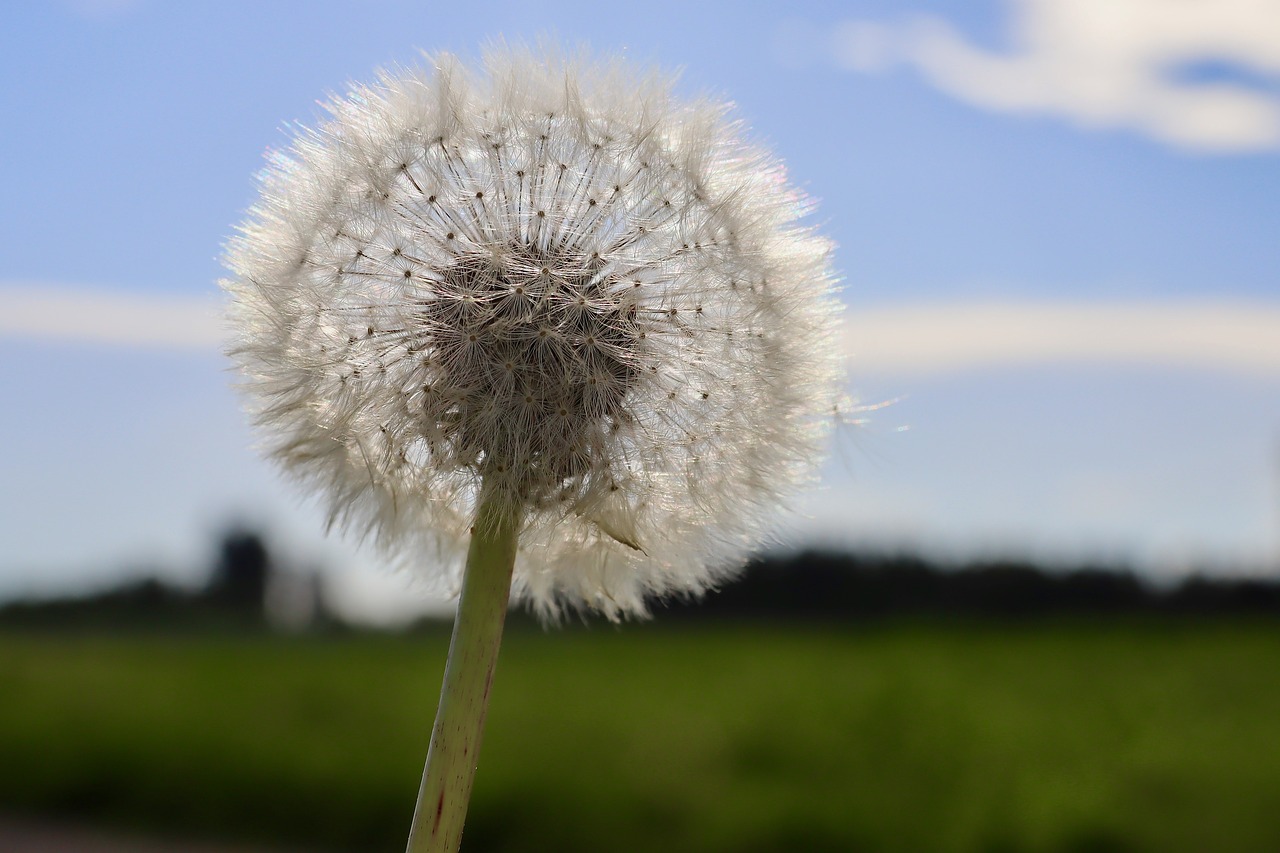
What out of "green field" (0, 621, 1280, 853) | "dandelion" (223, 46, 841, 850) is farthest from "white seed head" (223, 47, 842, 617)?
"green field" (0, 621, 1280, 853)

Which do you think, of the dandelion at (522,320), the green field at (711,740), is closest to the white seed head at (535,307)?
the dandelion at (522,320)

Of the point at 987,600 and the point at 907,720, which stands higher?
the point at 987,600

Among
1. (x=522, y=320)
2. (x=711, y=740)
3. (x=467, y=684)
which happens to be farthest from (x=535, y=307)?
(x=711, y=740)

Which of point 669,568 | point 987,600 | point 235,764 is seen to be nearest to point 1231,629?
point 987,600

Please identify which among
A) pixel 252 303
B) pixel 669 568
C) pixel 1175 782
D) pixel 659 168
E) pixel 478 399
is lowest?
pixel 1175 782

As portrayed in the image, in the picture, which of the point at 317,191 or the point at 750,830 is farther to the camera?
the point at 750,830

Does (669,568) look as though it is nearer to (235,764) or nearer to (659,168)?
(659,168)
